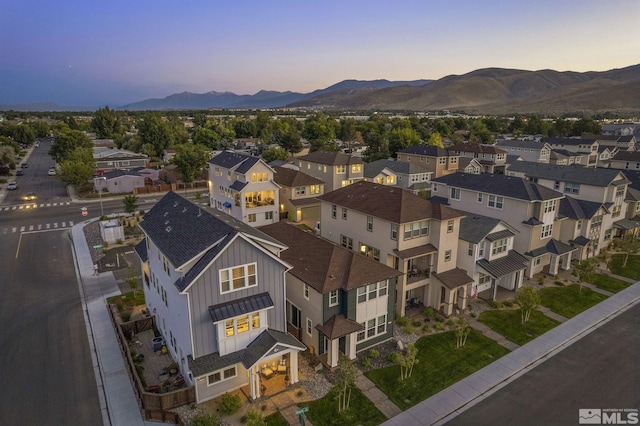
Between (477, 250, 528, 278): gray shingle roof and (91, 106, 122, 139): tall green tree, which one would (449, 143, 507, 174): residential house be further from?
(91, 106, 122, 139): tall green tree

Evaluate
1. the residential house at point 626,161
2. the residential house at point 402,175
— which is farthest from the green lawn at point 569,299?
the residential house at point 626,161

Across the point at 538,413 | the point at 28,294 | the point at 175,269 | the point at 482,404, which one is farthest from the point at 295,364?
the point at 28,294

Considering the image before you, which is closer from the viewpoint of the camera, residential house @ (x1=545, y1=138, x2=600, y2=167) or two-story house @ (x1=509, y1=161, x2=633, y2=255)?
two-story house @ (x1=509, y1=161, x2=633, y2=255)

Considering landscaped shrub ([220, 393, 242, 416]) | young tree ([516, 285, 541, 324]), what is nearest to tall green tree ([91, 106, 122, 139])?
landscaped shrub ([220, 393, 242, 416])

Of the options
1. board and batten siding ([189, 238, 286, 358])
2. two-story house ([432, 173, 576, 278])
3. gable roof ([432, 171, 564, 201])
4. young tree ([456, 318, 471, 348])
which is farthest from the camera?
gable roof ([432, 171, 564, 201])

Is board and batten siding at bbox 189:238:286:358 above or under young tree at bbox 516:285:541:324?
above

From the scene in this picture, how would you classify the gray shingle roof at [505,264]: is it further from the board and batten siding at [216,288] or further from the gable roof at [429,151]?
the gable roof at [429,151]
